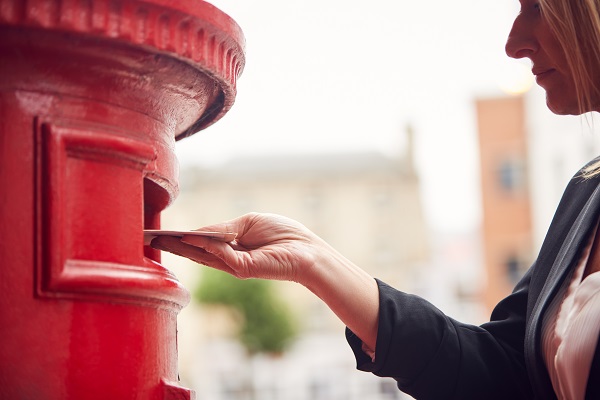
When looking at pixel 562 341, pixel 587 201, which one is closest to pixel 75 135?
pixel 562 341

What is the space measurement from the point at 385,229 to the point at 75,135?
104 ft

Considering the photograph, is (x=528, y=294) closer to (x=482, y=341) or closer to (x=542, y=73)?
(x=482, y=341)

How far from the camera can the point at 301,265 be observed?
1.16 metres

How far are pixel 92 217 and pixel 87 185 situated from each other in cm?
3

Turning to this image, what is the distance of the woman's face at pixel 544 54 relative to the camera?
4.09 feet

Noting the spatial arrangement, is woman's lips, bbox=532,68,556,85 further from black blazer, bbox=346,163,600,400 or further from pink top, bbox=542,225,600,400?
pink top, bbox=542,225,600,400

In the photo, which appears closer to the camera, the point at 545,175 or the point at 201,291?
the point at 545,175

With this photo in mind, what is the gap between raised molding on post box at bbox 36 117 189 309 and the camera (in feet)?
2.53

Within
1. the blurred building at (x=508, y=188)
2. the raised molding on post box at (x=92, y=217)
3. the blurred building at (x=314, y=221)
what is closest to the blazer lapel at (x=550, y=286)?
the raised molding on post box at (x=92, y=217)

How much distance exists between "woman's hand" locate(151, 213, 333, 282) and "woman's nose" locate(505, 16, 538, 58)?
410 millimetres

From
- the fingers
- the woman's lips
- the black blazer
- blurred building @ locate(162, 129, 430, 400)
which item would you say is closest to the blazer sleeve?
the black blazer

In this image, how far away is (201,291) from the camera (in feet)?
83.4

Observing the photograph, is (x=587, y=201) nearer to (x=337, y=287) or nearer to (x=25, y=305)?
(x=337, y=287)

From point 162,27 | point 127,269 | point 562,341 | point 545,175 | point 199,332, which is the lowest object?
point 199,332
